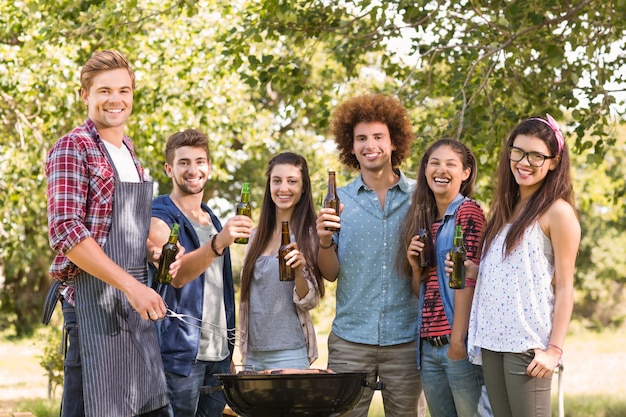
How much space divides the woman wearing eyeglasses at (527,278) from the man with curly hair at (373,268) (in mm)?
573

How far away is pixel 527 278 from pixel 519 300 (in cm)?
10

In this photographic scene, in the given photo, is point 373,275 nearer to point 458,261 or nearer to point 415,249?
point 415,249

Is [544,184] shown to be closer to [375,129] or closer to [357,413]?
[375,129]

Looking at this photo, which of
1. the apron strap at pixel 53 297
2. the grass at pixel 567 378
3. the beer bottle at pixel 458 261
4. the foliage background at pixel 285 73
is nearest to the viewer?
the apron strap at pixel 53 297

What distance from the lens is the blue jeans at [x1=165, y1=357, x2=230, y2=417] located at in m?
4.35

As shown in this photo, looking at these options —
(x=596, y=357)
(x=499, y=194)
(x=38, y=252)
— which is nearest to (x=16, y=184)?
(x=38, y=252)

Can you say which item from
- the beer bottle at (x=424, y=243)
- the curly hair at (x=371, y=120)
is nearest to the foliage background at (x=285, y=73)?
the curly hair at (x=371, y=120)

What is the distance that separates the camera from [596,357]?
22.6 metres

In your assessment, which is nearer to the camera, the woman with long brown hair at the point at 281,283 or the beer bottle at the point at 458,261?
the beer bottle at the point at 458,261

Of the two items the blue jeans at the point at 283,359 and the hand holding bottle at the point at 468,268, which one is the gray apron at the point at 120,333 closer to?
the blue jeans at the point at 283,359

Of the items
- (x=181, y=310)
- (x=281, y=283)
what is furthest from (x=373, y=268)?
(x=181, y=310)

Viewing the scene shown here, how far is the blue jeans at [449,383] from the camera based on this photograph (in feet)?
13.8

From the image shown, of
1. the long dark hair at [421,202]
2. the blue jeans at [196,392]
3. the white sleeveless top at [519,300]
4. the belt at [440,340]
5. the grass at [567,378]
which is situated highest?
the long dark hair at [421,202]

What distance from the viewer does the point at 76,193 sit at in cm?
345
